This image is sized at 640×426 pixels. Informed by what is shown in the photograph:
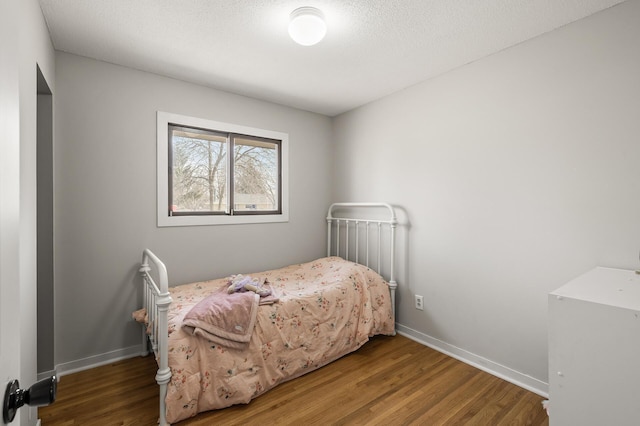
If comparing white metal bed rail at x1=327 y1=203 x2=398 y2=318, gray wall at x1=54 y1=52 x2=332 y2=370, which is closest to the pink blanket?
gray wall at x1=54 y1=52 x2=332 y2=370

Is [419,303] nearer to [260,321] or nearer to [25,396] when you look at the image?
[260,321]

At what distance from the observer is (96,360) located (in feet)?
7.30

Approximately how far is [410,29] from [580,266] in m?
1.76

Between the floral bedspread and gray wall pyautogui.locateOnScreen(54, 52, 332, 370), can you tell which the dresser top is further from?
gray wall pyautogui.locateOnScreen(54, 52, 332, 370)

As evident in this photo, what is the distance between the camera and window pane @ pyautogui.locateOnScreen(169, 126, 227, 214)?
2590 millimetres

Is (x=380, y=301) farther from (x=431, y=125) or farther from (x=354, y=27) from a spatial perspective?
(x=354, y=27)

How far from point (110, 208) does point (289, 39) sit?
1.81 meters

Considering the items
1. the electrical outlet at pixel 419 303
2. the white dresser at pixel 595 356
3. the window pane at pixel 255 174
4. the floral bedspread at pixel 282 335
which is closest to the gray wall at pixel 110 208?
the window pane at pixel 255 174

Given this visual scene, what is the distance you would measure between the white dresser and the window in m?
2.45

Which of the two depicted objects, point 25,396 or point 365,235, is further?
point 365,235

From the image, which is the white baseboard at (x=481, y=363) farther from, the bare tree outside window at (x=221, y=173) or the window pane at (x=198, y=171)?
the window pane at (x=198, y=171)

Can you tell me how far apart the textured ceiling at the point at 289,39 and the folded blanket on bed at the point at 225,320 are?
172 centimetres

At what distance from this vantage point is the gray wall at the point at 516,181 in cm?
164

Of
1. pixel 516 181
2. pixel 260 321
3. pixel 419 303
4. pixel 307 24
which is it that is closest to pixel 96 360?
pixel 260 321
